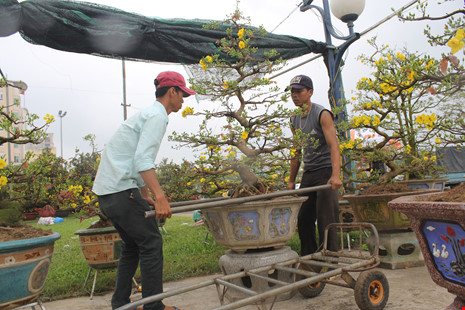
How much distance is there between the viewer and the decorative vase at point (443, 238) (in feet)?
4.64

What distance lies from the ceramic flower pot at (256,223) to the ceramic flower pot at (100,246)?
118 cm

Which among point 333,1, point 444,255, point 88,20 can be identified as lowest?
point 444,255

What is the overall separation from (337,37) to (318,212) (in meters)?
3.32

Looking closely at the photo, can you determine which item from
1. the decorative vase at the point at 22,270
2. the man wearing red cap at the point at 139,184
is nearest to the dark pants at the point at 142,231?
the man wearing red cap at the point at 139,184

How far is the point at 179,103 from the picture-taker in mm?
2375

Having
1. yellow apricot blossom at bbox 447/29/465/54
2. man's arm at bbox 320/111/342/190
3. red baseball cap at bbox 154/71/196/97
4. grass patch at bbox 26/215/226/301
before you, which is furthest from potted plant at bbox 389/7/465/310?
grass patch at bbox 26/215/226/301

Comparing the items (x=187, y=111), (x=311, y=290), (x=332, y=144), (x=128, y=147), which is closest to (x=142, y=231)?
(x=128, y=147)

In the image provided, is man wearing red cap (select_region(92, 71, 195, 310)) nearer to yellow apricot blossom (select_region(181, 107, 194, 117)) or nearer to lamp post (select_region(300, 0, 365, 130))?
yellow apricot blossom (select_region(181, 107, 194, 117))

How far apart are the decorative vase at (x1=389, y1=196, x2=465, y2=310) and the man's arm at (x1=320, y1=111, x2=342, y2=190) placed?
1.05 metres

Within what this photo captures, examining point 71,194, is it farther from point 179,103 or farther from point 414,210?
point 414,210

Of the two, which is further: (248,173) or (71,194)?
(71,194)

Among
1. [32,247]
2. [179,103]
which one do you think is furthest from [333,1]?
[32,247]

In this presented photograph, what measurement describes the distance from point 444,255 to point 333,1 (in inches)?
170

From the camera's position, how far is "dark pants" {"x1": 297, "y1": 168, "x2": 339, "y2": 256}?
9.46 feet
